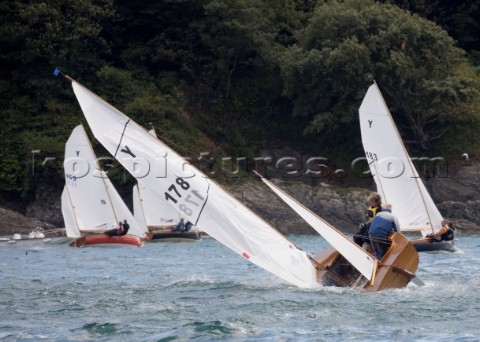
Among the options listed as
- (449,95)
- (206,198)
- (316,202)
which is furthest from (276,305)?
(449,95)

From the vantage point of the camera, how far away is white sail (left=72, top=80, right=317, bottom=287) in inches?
668

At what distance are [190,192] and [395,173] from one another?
46.0 ft

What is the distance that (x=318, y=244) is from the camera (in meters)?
35.0

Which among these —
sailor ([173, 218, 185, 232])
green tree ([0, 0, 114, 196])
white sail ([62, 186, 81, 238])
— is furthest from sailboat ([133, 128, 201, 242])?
green tree ([0, 0, 114, 196])

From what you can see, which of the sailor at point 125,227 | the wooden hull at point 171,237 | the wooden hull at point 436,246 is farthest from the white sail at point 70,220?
the wooden hull at point 436,246

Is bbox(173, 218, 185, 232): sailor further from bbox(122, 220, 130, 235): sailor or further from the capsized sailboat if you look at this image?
the capsized sailboat

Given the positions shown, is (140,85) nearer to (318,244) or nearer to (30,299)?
(318,244)

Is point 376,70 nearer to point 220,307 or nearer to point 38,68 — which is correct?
point 38,68

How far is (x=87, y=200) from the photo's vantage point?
112 feet

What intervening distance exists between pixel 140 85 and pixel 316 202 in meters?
10.4

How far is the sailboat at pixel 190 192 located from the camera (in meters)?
17.0

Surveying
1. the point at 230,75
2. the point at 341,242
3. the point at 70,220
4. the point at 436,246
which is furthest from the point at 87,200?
the point at 341,242

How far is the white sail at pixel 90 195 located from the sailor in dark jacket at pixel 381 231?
664 inches

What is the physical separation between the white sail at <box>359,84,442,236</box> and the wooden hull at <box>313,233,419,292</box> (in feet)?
36.0
